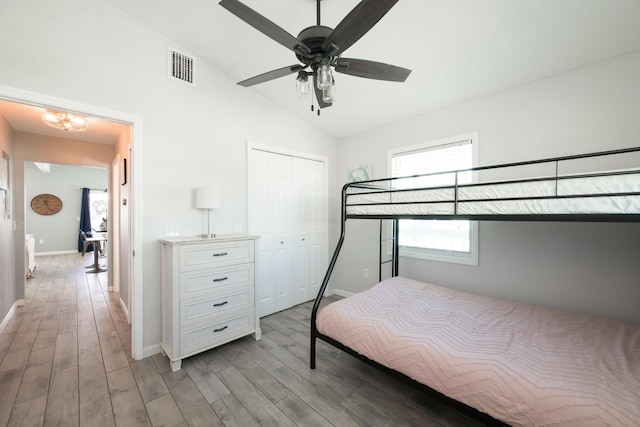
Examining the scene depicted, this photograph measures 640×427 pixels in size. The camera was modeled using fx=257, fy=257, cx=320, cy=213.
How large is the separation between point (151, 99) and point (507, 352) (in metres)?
3.34

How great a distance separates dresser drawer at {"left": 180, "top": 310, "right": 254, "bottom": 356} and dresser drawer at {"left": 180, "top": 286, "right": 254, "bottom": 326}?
0.07 m

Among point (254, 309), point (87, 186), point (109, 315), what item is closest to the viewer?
point (254, 309)

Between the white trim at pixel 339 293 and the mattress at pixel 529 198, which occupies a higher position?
the mattress at pixel 529 198

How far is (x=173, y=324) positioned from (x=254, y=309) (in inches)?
29.2

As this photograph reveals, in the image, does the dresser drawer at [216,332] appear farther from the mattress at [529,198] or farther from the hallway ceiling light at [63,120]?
the hallway ceiling light at [63,120]

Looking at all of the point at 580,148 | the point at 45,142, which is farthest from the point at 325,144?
the point at 45,142

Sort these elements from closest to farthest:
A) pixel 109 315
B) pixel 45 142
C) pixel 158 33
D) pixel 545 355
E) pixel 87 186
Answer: pixel 545 355
pixel 158 33
pixel 109 315
pixel 45 142
pixel 87 186

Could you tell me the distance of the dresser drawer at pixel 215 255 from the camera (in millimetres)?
2225

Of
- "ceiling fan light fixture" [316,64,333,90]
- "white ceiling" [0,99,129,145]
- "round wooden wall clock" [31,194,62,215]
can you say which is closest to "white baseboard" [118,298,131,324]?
"white ceiling" [0,99,129,145]

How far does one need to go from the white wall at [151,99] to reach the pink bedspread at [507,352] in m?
1.70

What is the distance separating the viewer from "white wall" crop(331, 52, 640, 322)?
1995 millimetres

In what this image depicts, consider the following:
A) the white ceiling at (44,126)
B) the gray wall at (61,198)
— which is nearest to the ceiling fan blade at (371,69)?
the white ceiling at (44,126)

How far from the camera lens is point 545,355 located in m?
1.43

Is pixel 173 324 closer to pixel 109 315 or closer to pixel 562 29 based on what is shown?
pixel 109 315
